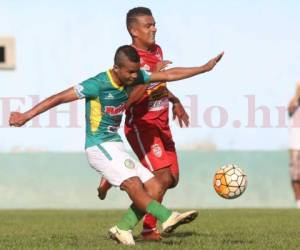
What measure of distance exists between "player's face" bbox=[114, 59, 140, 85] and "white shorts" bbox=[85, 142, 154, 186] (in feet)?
2.19

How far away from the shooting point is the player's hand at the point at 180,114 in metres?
10.8

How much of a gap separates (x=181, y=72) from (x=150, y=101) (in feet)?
4.56

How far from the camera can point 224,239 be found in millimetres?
10211

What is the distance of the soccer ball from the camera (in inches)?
418

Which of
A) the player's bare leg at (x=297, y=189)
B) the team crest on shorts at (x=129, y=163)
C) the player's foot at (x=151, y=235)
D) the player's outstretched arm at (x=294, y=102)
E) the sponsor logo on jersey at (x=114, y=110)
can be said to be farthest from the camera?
the player's bare leg at (x=297, y=189)

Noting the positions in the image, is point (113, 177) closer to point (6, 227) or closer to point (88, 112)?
point (88, 112)

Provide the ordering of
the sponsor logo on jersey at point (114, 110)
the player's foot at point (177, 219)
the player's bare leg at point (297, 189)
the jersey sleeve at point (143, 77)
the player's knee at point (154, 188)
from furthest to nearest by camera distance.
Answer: the player's bare leg at point (297, 189) → the player's knee at point (154, 188) → the jersey sleeve at point (143, 77) → the sponsor logo on jersey at point (114, 110) → the player's foot at point (177, 219)

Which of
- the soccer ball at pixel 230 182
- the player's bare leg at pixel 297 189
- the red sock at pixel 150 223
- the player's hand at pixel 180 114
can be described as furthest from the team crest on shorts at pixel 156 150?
the player's bare leg at pixel 297 189

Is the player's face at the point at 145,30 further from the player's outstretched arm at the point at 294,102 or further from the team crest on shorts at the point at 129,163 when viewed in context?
the player's outstretched arm at the point at 294,102

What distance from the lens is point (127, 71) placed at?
9211 millimetres

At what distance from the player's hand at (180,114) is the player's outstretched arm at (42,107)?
208cm

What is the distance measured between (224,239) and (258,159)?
1328 centimetres

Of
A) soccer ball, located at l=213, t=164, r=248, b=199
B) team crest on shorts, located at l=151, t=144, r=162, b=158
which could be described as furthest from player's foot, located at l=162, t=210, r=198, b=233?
soccer ball, located at l=213, t=164, r=248, b=199

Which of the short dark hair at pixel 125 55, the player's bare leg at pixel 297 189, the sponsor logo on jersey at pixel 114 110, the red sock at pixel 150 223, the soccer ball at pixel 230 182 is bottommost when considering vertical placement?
the player's bare leg at pixel 297 189
